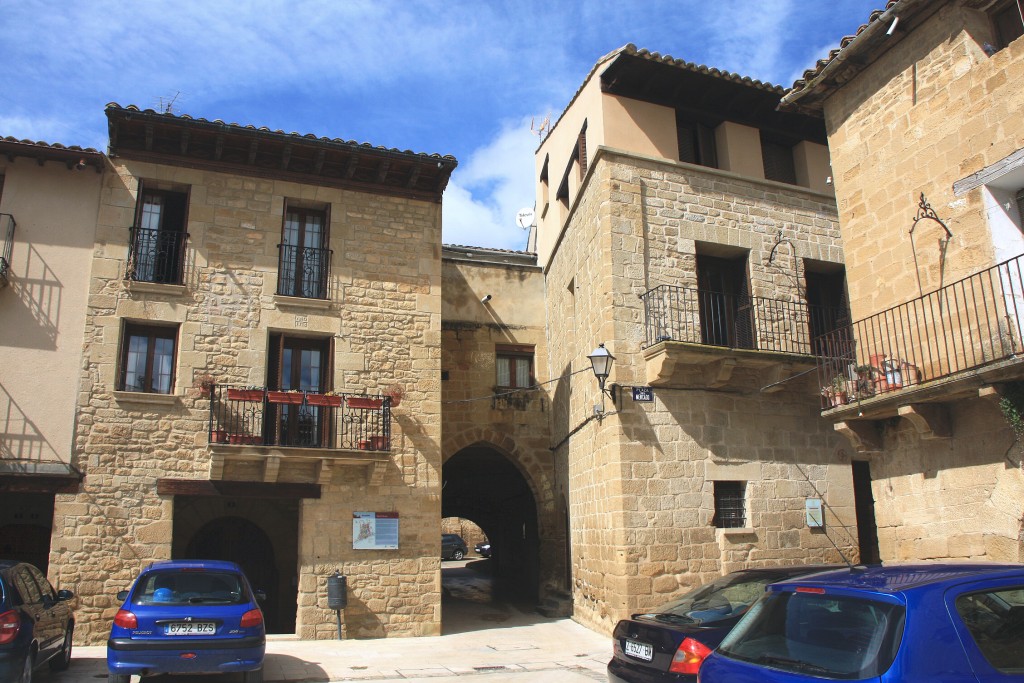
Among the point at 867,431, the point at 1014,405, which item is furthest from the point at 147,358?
the point at 1014,405

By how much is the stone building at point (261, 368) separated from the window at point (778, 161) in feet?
19.8

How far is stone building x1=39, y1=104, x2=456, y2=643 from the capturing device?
12.3 meters

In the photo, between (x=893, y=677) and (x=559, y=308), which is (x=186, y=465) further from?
(x=893, y=677)

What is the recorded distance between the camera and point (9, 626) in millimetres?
6836

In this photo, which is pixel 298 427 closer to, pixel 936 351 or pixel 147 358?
pixel 147 358

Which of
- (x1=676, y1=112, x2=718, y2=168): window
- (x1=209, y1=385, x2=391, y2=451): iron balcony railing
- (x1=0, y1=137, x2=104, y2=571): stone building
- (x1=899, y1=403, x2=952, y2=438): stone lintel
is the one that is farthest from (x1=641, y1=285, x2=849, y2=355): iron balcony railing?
(x1=0, y1=137, x2=104, y2=571): stone building

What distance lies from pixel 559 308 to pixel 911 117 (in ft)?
26.5

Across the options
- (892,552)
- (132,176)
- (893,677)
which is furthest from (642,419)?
(132,176)

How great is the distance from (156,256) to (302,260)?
7.87ft

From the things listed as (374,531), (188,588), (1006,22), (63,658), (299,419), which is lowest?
(63,658)

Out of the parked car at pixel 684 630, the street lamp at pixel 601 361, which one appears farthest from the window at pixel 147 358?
the parked car at pixel 684 630

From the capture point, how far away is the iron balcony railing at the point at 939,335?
785cm

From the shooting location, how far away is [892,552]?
9008mm

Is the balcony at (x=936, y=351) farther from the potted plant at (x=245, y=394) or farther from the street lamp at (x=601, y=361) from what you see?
the potted plant at (x=245, y=394)
